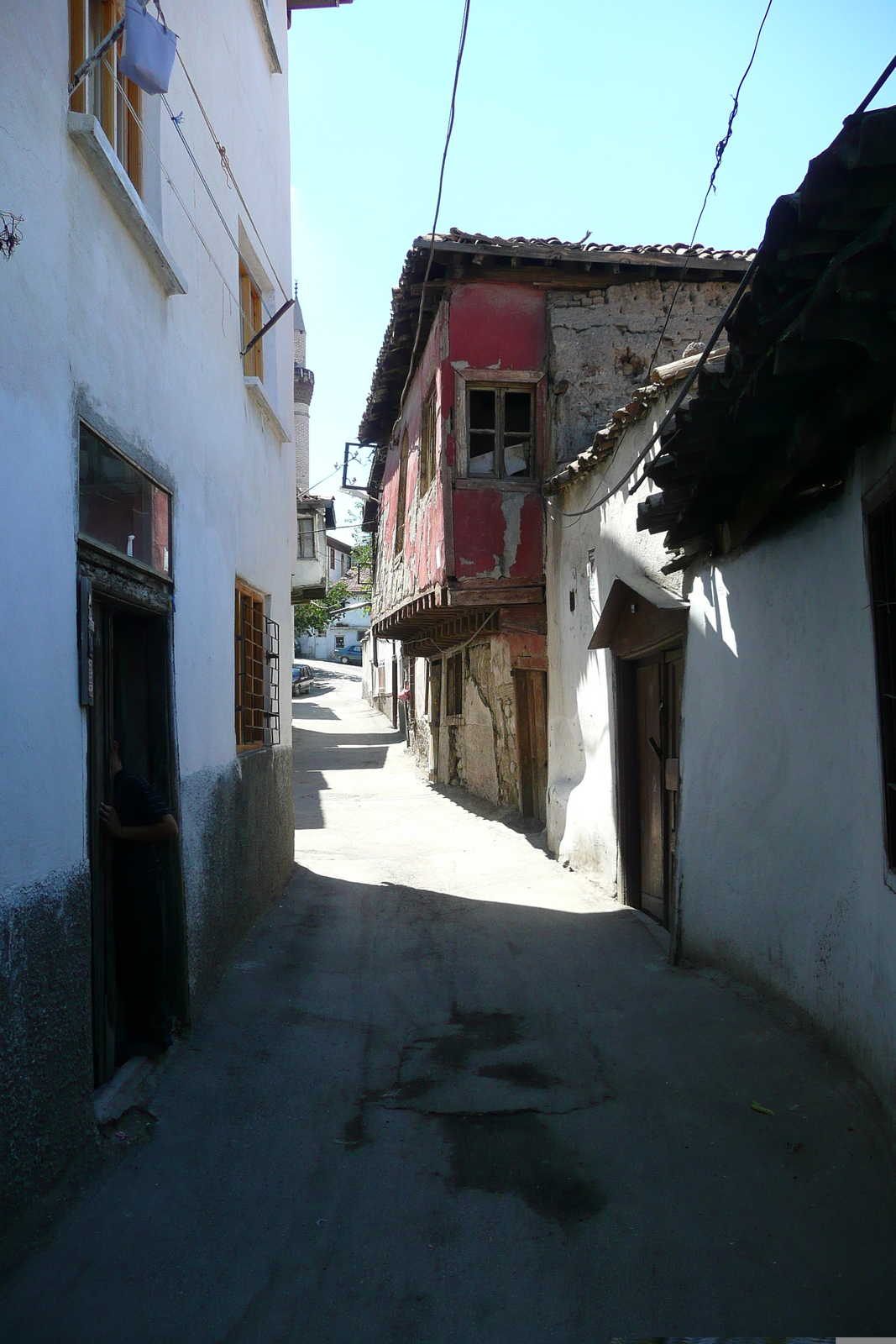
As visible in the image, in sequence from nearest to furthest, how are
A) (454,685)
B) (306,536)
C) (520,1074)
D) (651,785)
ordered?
(520,1074) < (651,785) < (306,536) < (454,685)

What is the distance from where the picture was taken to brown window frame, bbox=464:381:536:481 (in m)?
11.0

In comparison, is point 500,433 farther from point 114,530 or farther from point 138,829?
point 138,829

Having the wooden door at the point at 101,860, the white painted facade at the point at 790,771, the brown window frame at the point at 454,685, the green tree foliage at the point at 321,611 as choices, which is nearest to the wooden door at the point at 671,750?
the white painted facade at the point at 790,771

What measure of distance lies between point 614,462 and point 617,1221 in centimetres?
603

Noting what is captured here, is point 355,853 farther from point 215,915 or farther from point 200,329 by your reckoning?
point 200,329

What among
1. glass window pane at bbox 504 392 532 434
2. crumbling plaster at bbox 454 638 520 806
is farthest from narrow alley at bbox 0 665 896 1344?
glass window pane at bbox 504 392 532 434

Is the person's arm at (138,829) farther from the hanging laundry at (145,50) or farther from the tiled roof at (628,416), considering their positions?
the tiled roof at (628,416)

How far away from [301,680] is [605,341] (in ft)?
99.5

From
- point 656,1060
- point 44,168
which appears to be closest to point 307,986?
point 656,1060

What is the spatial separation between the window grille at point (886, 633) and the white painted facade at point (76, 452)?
3.00m

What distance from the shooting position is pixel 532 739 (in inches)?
491

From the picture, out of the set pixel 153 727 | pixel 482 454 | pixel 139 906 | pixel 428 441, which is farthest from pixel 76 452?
pixel 428 441

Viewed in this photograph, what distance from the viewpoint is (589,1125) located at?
3.98 meters

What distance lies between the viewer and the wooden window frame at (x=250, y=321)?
7.48 m
